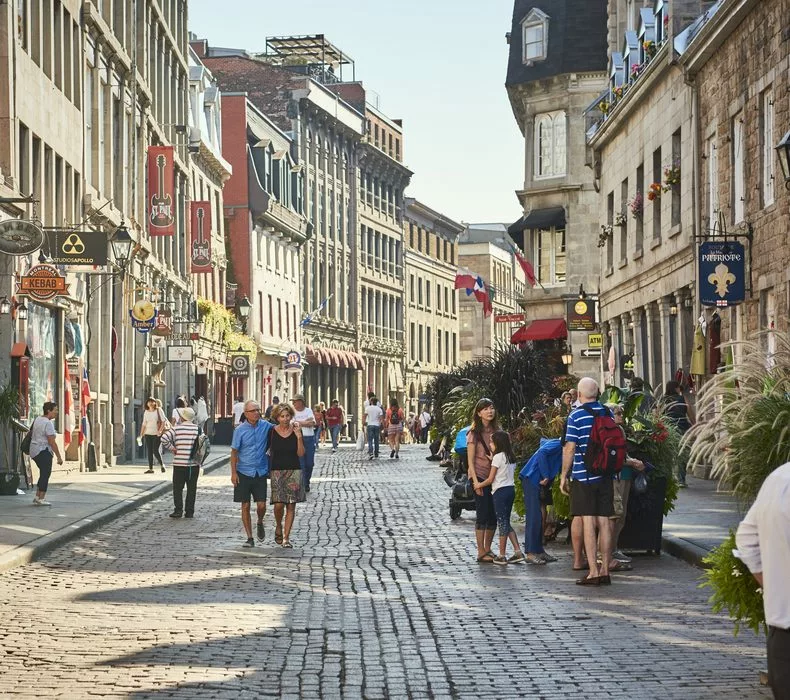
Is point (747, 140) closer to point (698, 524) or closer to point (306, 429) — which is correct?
point (698, 524)

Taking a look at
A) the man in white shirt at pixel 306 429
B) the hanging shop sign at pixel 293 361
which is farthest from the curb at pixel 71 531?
the hanging shop sign at pixel 293 361

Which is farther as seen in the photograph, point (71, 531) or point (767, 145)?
point (767, 145)

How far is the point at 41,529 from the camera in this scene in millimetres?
19594

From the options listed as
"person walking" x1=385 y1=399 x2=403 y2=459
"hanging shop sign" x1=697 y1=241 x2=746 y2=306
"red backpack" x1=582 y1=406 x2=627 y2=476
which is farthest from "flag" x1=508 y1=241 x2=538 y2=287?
"red backpack" x1=582 y1=406 x2=627 y2=476

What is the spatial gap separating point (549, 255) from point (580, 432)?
40.2 meters

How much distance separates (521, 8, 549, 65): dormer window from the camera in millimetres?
55438

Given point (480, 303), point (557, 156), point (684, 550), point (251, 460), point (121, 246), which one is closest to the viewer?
point (684, 550)

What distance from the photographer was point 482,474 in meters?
16.8

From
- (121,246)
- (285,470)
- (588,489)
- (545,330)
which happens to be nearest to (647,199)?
(121,246)

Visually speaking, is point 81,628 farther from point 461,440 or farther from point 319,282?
point 319,282

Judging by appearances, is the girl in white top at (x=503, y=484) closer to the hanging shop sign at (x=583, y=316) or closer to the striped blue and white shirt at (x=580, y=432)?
the striped blue and white shirt at (x=580, y=432)

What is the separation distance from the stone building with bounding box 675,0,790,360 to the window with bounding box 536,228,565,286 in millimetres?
24308

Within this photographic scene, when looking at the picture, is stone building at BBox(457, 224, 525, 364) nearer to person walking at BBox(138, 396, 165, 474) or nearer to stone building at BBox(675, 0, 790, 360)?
person walking at BBox(138, 396, 165, 474)

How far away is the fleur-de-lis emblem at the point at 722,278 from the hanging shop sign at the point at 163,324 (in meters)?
20.9
